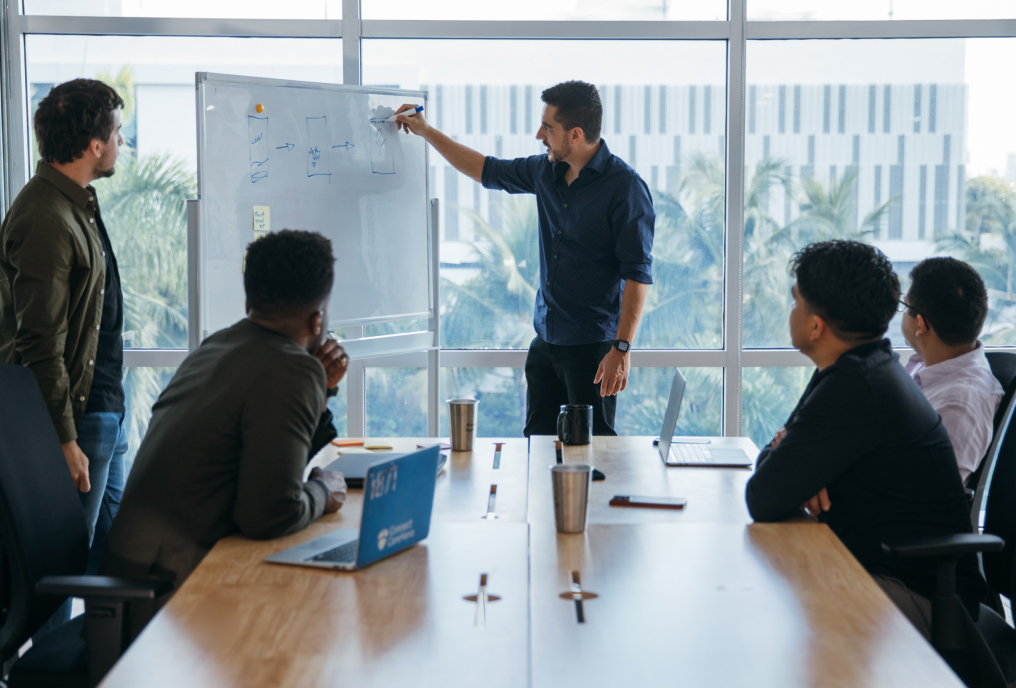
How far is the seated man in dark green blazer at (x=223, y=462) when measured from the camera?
1542 mm

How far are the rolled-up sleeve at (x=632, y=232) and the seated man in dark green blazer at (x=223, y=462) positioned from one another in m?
1.75

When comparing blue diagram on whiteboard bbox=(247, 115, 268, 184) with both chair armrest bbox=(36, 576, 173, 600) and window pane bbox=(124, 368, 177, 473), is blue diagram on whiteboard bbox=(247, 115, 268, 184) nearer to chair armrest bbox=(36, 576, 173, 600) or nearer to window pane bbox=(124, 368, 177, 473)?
window pane bbox=(124, 368, 177, 473)

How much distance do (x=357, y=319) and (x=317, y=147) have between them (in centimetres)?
67

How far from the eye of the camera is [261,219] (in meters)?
3.13

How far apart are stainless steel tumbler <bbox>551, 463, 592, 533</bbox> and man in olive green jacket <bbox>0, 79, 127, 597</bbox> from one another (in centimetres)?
128

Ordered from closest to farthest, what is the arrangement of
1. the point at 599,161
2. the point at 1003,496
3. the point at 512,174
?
the point at 1003,496 < the point at 599,161 < the point at 512,174

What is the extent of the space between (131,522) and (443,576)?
624 mm

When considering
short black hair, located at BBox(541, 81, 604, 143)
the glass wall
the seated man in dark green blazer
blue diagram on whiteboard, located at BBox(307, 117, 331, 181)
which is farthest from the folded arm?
the glass wall

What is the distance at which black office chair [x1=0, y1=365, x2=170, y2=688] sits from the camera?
1.39m

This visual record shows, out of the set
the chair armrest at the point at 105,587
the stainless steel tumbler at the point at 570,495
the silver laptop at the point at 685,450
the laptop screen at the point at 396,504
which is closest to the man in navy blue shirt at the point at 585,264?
the silver laptop at the point at 685,450

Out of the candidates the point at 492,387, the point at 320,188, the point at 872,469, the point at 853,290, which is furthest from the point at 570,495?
the point at 492,387

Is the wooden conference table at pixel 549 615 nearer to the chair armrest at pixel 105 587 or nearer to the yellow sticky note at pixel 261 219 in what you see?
the chair armrest at pixel 105 587

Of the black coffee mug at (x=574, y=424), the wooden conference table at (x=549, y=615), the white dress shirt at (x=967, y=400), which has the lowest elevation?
the wooden conference table at (x=549, y=615)

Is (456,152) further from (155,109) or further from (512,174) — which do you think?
(155,109)
